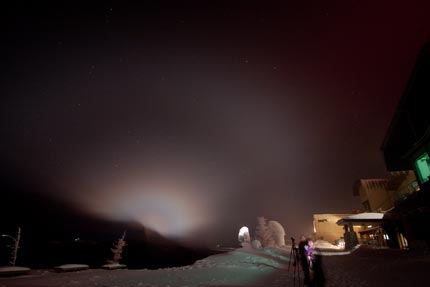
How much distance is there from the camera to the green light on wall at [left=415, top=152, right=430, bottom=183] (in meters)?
19.3

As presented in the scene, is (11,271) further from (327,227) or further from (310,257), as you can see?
(327,227)

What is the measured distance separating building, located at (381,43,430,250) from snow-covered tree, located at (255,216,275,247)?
3043 centimetres

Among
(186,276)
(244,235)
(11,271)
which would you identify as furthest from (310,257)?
(244,235)

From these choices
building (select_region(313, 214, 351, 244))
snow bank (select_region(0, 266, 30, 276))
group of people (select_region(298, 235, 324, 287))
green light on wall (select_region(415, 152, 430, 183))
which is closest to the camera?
group of people (select_region(298, 235, 324, 287))

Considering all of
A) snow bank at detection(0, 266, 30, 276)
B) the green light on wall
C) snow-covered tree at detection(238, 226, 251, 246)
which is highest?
the green light on wall

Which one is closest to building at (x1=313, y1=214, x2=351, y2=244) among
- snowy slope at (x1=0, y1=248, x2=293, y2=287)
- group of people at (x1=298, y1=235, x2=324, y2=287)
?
snowy slope at (x1=0, y1=248, x2=293, y2=287)

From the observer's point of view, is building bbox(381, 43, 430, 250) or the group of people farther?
building bbox(381, 43, 430, 250)

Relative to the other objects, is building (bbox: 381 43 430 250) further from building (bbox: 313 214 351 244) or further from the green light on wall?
building (bbox: 313 214 351 244)

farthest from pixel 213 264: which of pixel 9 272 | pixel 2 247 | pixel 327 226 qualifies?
pixel 2 247

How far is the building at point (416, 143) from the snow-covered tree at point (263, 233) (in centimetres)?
3043

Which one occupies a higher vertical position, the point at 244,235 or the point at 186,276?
the point at 244,235

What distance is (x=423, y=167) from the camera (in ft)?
64.6

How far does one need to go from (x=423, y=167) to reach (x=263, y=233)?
35.6 m

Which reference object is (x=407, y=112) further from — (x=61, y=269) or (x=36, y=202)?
(x=36, y=202)
